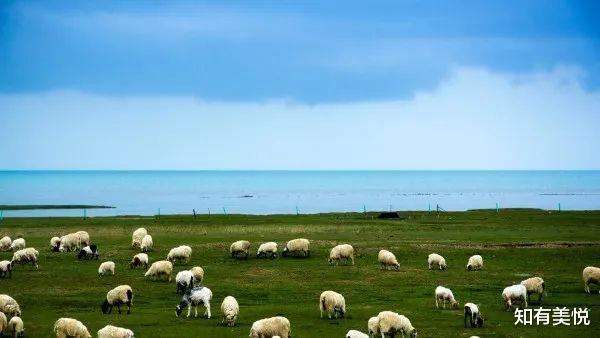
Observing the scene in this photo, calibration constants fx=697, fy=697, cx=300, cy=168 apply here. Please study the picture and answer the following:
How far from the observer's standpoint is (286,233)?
211 ft

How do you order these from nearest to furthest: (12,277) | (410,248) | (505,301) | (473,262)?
(505,301)
(12,277)
(473,262)
(410,248)

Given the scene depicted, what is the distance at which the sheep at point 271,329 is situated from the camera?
24.8m

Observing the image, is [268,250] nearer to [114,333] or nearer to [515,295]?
[515,295]

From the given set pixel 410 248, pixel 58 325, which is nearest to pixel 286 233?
pixel 410 248

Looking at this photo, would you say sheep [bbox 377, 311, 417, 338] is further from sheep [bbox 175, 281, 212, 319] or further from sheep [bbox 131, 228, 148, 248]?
sheep [bbox 131, 228, 148, 248]

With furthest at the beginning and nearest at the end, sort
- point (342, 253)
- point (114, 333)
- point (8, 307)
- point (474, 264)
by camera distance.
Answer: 1. point (342, 253)
2. point (474, 264)
3. point (8, 307)
4. point (114, 333)

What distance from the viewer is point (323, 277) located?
4000 centimetres

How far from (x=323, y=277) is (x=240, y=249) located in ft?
31.7

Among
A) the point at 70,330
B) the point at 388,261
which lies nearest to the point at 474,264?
the point at 388,261

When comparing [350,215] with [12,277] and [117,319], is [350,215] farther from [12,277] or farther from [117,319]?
[117,319]

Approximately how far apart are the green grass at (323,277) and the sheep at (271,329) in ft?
4.15

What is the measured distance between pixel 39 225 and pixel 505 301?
58.1m

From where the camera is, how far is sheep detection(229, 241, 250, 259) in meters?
47.9

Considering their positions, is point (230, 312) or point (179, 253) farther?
point (179, 253)
